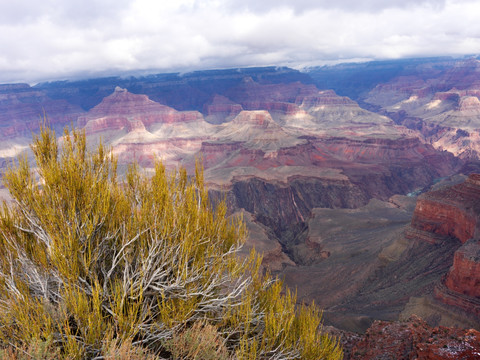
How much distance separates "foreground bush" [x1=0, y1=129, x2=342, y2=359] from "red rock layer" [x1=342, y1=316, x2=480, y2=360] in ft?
25.6

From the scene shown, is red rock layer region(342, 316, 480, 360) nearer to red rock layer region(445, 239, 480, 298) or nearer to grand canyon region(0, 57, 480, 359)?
grand canyon region(0, 57, 480, 359)

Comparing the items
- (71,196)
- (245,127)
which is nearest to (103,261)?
(71,196)

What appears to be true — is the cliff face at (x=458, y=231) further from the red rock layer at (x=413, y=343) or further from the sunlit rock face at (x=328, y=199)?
the red rock layer at (x=413, y=343)

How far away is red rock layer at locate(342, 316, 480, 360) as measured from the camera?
48.3 feet

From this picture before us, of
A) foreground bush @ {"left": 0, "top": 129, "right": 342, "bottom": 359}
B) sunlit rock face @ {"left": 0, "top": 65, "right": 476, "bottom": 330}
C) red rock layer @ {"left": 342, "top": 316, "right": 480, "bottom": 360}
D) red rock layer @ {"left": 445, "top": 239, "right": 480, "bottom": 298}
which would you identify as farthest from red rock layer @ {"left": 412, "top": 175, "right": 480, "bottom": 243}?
foreground bush @ {"left": 0, "top": 129, "right": 342, "bottom": 359}

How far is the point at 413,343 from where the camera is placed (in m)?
18.4

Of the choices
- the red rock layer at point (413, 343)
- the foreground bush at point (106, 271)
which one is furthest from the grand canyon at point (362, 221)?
the foreground bush at point (106, 271)

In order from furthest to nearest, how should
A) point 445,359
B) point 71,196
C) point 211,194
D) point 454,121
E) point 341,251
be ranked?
point 454,121 < point 211,194 < point 341,251 < point 445,359 < point 71,196

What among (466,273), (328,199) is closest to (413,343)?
(466,273)

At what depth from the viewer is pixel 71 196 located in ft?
30.7

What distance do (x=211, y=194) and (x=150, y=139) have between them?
326 feet

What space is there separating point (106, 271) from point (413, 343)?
18.5 metres

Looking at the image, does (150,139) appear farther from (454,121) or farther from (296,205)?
(454,121)

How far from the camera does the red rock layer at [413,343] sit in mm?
14712
